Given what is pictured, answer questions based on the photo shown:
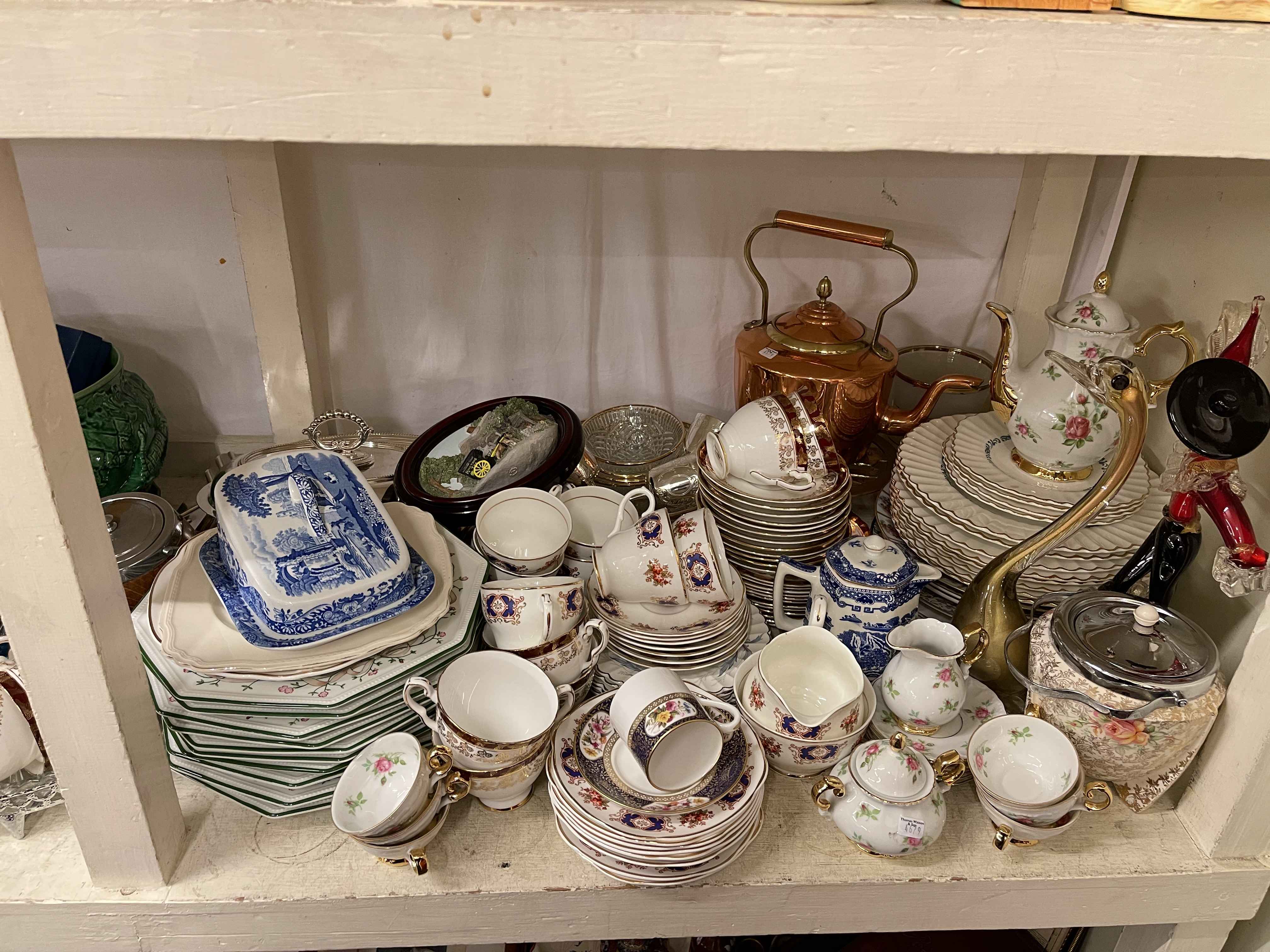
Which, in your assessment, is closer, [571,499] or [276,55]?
[276,55]

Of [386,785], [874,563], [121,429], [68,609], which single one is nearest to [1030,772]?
[874,563]

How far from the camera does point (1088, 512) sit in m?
0.78

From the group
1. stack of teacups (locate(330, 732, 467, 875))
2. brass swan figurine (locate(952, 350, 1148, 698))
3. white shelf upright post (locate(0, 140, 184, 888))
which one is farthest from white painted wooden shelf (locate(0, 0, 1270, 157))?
stack of teacups (locate(330, 732, 467, 875))

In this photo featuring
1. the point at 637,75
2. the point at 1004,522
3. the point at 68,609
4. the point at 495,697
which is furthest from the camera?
the point at 1004,522

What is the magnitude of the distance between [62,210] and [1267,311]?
1252mm

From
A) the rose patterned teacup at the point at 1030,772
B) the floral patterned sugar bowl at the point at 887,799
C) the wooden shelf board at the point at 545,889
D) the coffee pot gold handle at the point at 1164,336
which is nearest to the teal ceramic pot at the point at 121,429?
the wooden shelf board at the point at 545,889

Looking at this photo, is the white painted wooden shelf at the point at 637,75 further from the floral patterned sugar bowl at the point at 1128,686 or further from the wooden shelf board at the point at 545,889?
the wooden shelf board at the point at 545,889

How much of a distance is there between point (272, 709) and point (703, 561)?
1.26 feet

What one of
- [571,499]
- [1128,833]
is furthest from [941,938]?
[571,499]

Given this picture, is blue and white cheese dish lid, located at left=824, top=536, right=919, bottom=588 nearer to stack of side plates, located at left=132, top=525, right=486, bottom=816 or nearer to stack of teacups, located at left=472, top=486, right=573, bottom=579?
stack of teacups, located at left=472, top=486, right=573, bottom=579

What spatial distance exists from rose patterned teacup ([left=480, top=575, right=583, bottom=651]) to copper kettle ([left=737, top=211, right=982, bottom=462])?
1.11ft

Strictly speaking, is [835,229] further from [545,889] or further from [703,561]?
[545,889]

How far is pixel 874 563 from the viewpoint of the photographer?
33.6 inches

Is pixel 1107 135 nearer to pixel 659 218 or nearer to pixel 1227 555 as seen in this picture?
pixel 1227 555
